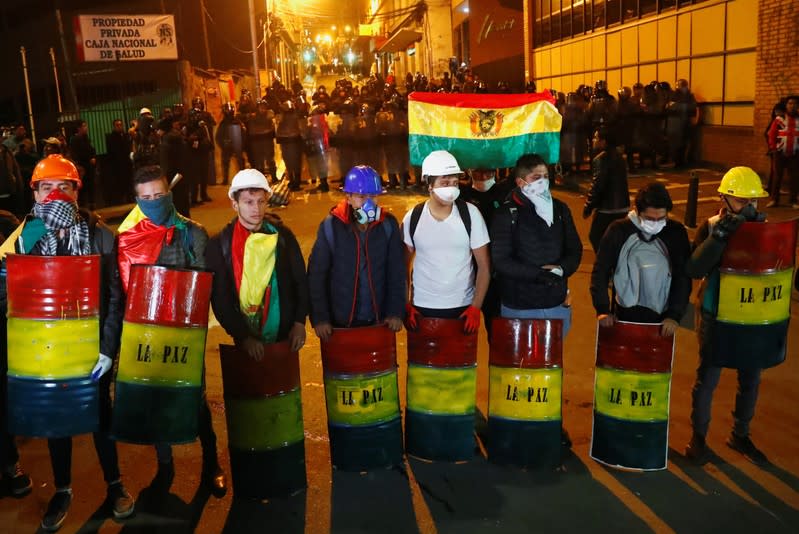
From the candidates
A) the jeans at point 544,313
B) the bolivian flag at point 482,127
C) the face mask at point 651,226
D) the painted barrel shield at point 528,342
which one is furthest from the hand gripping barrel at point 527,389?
the bolivian flag at point 482,127

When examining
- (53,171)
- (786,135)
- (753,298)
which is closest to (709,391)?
(753,298)

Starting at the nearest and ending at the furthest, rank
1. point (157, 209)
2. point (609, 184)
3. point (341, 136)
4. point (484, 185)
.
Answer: point (157, 209) → point (484, 185) → point (609, 184) → point (341, 136)

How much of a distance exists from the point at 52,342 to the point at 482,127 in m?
3.26

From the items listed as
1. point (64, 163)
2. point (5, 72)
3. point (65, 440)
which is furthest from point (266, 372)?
point (5, 72)

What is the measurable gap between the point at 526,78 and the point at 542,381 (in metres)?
25.6

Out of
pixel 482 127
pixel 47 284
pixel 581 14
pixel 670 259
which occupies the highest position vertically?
pixel 581 14

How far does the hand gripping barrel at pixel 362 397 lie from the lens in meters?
4.43

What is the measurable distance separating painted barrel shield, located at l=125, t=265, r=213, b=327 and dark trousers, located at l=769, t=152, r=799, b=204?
10.9m

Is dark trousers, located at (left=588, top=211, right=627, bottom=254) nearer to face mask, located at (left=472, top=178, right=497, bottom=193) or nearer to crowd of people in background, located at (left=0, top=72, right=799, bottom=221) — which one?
face mask, located at (left=472, top=178, right=497, bottom=193)

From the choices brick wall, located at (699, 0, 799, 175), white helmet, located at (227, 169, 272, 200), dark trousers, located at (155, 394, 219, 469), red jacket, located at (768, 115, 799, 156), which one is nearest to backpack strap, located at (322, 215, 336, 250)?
white helmet, located at (227, 169, 272, 200)

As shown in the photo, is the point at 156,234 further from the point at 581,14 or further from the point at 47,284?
the point at 581,14

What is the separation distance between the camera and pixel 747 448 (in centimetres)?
461

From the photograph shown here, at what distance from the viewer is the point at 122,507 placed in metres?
4.15

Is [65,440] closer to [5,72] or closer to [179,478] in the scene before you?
[179,478]
